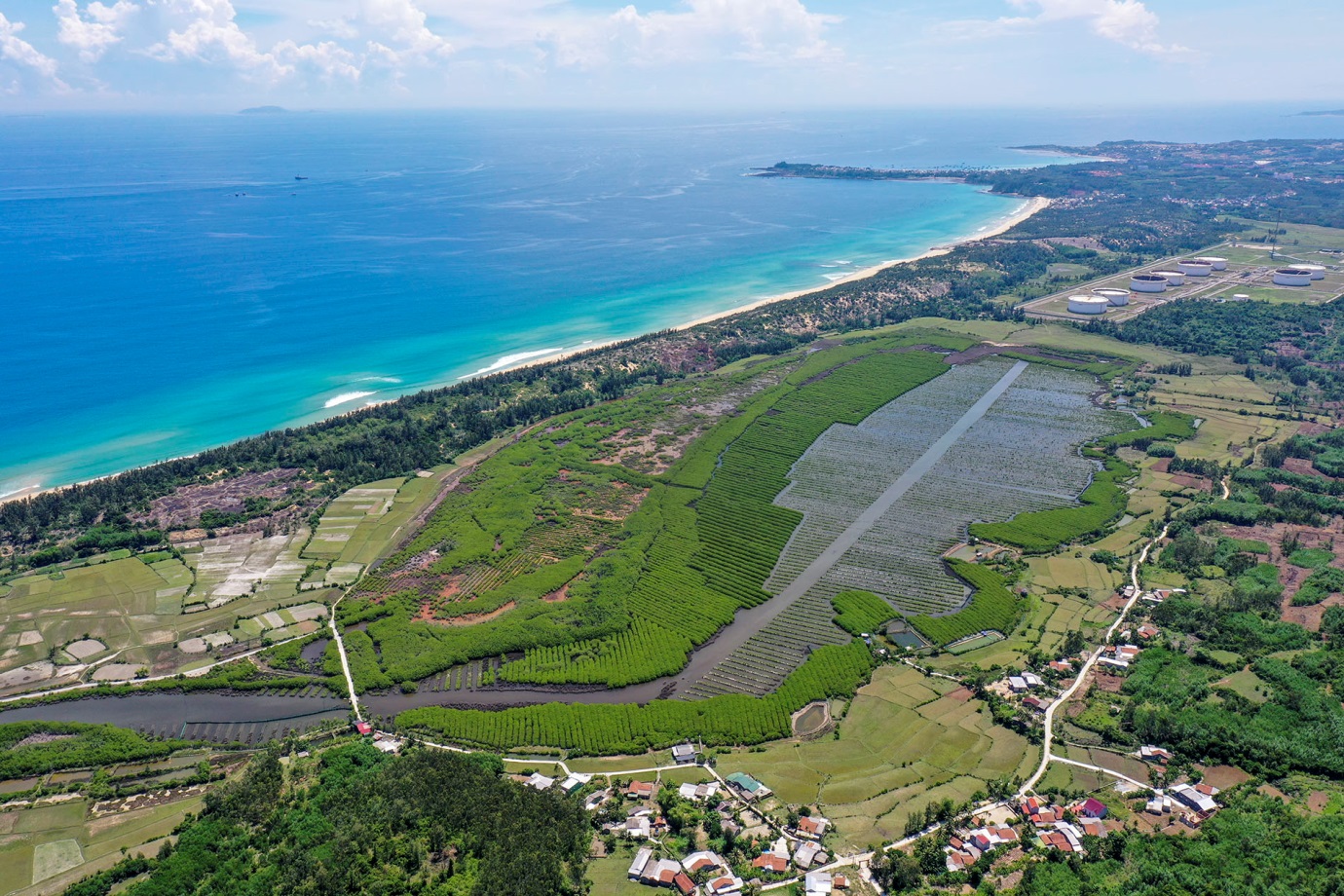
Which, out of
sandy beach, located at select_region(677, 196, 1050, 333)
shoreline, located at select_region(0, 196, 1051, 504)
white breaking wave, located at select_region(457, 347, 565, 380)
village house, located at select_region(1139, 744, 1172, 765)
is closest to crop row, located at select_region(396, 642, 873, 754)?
village house, located at select_region(1139, 744, 1172, 765)

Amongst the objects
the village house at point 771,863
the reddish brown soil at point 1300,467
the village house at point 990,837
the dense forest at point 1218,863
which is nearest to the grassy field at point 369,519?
the village house at point 771,863

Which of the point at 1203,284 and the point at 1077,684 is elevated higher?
the point at 1203,284

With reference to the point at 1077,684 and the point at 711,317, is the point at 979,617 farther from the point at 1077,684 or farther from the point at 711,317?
the point at 711,317

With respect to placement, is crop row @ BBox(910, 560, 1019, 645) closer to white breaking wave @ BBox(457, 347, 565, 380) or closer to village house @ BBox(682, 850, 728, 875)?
village house @ BBox(682, 850, 728, 875)

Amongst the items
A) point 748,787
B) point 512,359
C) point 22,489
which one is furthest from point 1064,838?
point 512,359

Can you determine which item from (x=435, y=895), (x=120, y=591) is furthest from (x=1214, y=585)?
(x=120, y=591)

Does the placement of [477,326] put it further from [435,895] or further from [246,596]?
[435,895]

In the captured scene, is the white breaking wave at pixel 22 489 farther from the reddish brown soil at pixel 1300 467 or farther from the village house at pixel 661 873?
the reddish brown soil at pixel 1300 467
